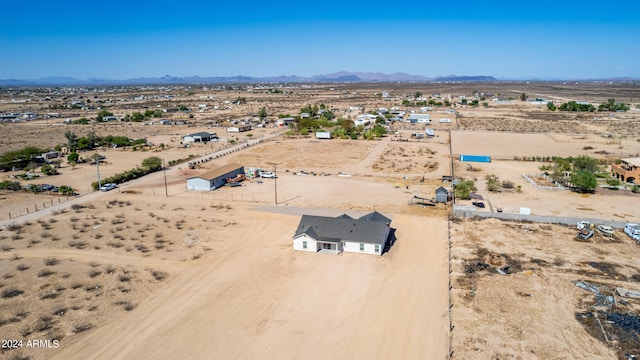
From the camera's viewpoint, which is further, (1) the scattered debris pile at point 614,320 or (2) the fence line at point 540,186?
(2) the fence line at point 540,186

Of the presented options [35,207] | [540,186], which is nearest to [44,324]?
[35,207]

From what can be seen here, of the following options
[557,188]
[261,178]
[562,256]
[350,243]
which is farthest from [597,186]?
[261,178]

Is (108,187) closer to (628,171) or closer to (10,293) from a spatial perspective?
(10,293)

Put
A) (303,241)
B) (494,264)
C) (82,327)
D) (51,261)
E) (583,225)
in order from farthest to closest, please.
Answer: (583,225), (303,241), (494,264), (51,261), (82,327)

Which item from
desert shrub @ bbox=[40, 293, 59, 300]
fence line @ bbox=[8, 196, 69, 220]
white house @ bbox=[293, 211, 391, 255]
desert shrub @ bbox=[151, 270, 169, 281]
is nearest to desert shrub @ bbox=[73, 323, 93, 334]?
desert shrub @ bbox=[40, 293, 59, 300]

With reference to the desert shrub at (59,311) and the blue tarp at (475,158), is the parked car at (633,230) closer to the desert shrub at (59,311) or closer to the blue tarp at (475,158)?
the blue tarp at (475,158)

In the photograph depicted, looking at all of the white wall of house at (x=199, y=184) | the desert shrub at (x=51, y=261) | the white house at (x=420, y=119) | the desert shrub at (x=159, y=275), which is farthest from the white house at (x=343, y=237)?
the white house at (x=420, y=119)

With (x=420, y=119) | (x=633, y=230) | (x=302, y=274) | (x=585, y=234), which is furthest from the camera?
(x=420, y=119)
